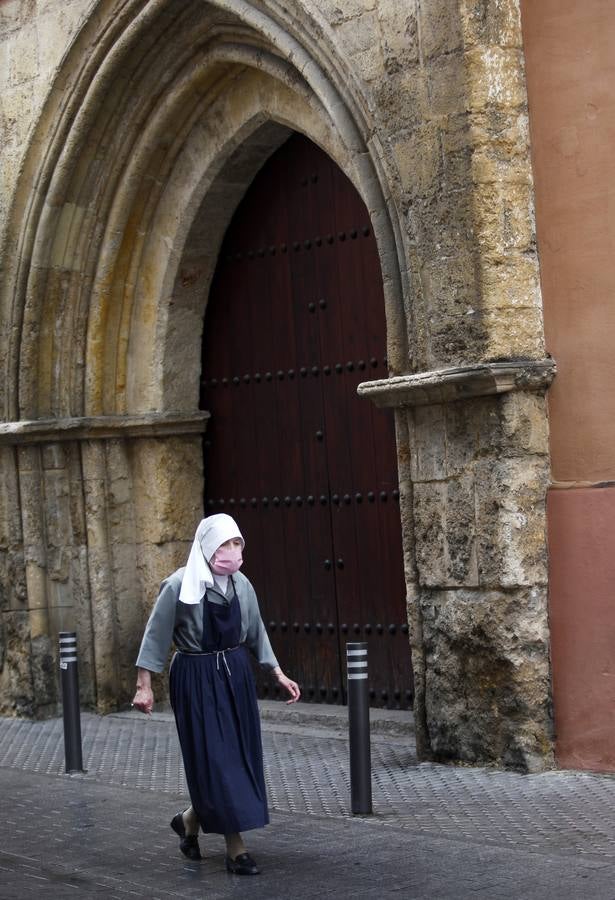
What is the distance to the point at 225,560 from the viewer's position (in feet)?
18.5

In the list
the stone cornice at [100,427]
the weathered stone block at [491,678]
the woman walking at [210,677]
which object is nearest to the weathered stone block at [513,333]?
the weathered stone block at [491,678]

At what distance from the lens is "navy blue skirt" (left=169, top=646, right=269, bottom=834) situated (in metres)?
5.53

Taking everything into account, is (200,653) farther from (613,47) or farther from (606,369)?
(613,47)

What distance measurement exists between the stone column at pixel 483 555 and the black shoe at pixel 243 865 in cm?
171

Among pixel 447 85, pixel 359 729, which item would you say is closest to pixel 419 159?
pixel 447 85

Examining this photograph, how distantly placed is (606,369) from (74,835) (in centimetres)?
289

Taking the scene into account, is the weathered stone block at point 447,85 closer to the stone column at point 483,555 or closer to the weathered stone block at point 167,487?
the stone column at point 483,555

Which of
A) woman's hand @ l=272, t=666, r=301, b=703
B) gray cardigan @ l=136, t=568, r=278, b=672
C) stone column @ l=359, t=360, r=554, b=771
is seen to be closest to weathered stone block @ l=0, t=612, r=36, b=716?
stone column @ l=359, t=360, r=554, b=771

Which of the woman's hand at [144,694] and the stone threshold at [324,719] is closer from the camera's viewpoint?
the woman's hand at [144,694]

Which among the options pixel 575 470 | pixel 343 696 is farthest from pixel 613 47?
pixel 343 696

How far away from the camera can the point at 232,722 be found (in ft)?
18.6

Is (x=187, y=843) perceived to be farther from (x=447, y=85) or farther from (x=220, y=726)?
(x=447, y=85)

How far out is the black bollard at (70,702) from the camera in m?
7.61

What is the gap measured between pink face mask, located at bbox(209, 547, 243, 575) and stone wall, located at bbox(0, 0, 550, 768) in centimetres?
157
